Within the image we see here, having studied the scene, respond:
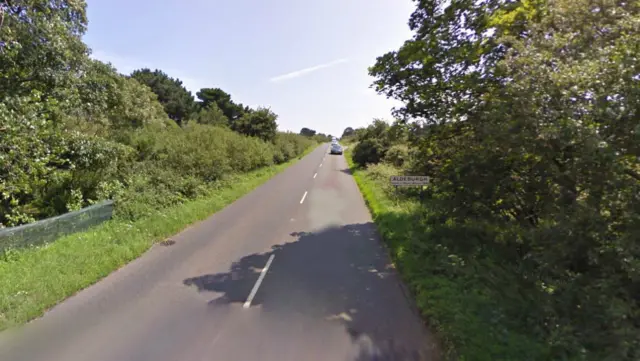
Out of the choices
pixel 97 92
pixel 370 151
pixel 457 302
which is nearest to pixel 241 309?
pixel 457 302

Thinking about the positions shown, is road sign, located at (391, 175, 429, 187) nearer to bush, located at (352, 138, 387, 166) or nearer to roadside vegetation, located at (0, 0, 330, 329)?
roadside vegetation, located at (0, 0, 330, 329)

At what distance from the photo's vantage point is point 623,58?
10.4 feet

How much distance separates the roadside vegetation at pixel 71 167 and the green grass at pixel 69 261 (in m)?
0.02

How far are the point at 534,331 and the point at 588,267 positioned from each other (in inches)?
38.3

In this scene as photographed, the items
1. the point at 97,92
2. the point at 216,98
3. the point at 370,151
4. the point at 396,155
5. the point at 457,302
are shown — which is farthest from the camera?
the point at 216,98

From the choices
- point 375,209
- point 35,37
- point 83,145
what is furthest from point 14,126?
point 375,209

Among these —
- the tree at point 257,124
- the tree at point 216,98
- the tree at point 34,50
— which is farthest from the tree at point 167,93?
the tree at point 34,50

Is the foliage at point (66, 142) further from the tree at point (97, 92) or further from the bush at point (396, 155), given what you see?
the bush at point (396, 155)

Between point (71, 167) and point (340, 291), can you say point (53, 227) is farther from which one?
point (340, 291)

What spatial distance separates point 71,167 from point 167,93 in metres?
42.1

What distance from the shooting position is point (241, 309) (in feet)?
15.2

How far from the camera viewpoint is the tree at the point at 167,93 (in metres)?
44.0

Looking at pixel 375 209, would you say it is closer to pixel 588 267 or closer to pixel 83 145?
pixel 588 267

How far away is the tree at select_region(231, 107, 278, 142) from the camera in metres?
28.1
